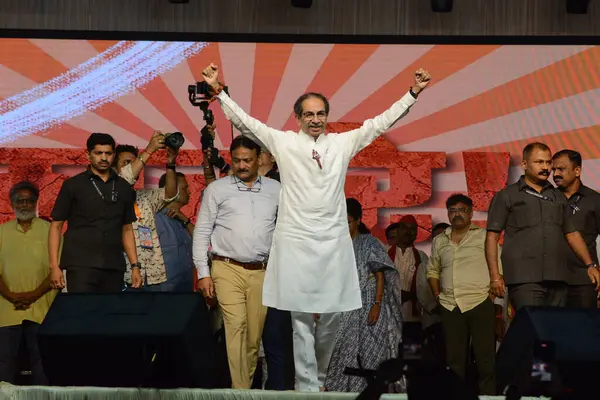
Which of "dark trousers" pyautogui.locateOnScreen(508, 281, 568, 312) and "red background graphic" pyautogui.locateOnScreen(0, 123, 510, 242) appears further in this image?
"red background graphic" pyautogui.locateOnScreen(0, 123, 510, 242)

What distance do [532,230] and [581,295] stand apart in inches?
25.7

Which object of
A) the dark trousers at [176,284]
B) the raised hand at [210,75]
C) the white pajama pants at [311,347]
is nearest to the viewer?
the white pajama pants at [311,347]

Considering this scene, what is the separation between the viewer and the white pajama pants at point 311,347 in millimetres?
5668

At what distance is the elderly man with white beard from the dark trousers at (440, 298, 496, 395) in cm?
257

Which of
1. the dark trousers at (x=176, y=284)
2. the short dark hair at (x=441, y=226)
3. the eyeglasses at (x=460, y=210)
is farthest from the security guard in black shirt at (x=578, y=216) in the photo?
the dark trousers at (x=176, y=284)

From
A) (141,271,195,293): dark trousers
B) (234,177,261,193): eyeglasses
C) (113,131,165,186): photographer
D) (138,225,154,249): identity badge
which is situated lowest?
(141,271,195,293): dark trousers

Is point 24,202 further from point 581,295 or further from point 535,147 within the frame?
point 581,295

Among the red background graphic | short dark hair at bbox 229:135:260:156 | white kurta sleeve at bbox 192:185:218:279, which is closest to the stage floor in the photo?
white kurta sleeve at bbox 192:185:218:279

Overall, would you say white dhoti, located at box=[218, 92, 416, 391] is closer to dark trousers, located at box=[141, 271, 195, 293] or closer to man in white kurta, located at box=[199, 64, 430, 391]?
man in white kurta, located at box=[199, 64, 430, 391]

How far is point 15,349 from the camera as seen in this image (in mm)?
7160

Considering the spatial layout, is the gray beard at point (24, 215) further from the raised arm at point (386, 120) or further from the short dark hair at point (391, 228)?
the short dark hair at point (391, 228)

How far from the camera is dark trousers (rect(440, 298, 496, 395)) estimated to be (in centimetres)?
757

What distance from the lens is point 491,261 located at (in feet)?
21.2

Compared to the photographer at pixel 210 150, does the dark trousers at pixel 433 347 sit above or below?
below
